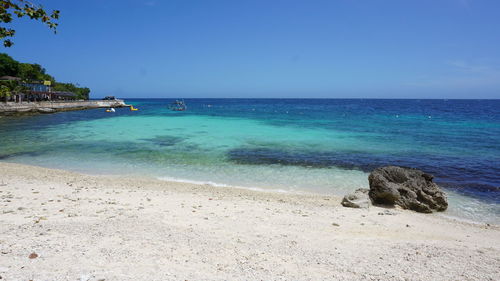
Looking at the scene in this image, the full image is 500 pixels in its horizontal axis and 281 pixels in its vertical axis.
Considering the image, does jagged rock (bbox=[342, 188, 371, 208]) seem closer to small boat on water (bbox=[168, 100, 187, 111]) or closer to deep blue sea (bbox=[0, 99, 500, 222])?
deep blue sea (bbox=[0, 99, 500, 222])

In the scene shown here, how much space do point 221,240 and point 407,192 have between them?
6606 millimetres

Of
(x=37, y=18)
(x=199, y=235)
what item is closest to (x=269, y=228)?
(x=199, y=235)

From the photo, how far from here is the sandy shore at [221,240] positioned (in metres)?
4.63

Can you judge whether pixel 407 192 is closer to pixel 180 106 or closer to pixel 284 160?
pixel 284 160

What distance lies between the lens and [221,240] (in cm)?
584

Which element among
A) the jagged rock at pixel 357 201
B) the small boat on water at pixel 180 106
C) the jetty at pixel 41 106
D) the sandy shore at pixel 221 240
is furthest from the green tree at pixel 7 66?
the jagged rock at pixel 357 201

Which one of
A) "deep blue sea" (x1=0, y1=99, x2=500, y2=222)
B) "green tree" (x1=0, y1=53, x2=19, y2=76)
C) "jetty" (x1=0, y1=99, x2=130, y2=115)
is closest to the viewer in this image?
"deep blue sea" (x1=0, y1=99, x2=500, y2=222)

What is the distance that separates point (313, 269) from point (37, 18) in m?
5.16

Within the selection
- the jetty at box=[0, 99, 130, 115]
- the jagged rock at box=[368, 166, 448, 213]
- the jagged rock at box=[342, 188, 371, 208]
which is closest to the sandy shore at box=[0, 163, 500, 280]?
the jagged rock at box=[342, 188, 371, 208]

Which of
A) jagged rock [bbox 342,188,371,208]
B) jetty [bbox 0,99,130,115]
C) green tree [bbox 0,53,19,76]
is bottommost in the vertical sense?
jagged rock [bbox 342,188,371,208]

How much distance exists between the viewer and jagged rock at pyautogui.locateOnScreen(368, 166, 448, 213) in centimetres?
931

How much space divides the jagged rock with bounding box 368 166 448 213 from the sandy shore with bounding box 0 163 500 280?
0.68 m

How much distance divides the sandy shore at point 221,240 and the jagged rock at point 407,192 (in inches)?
26.9

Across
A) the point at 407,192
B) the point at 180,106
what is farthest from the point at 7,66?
the point at 407,192
